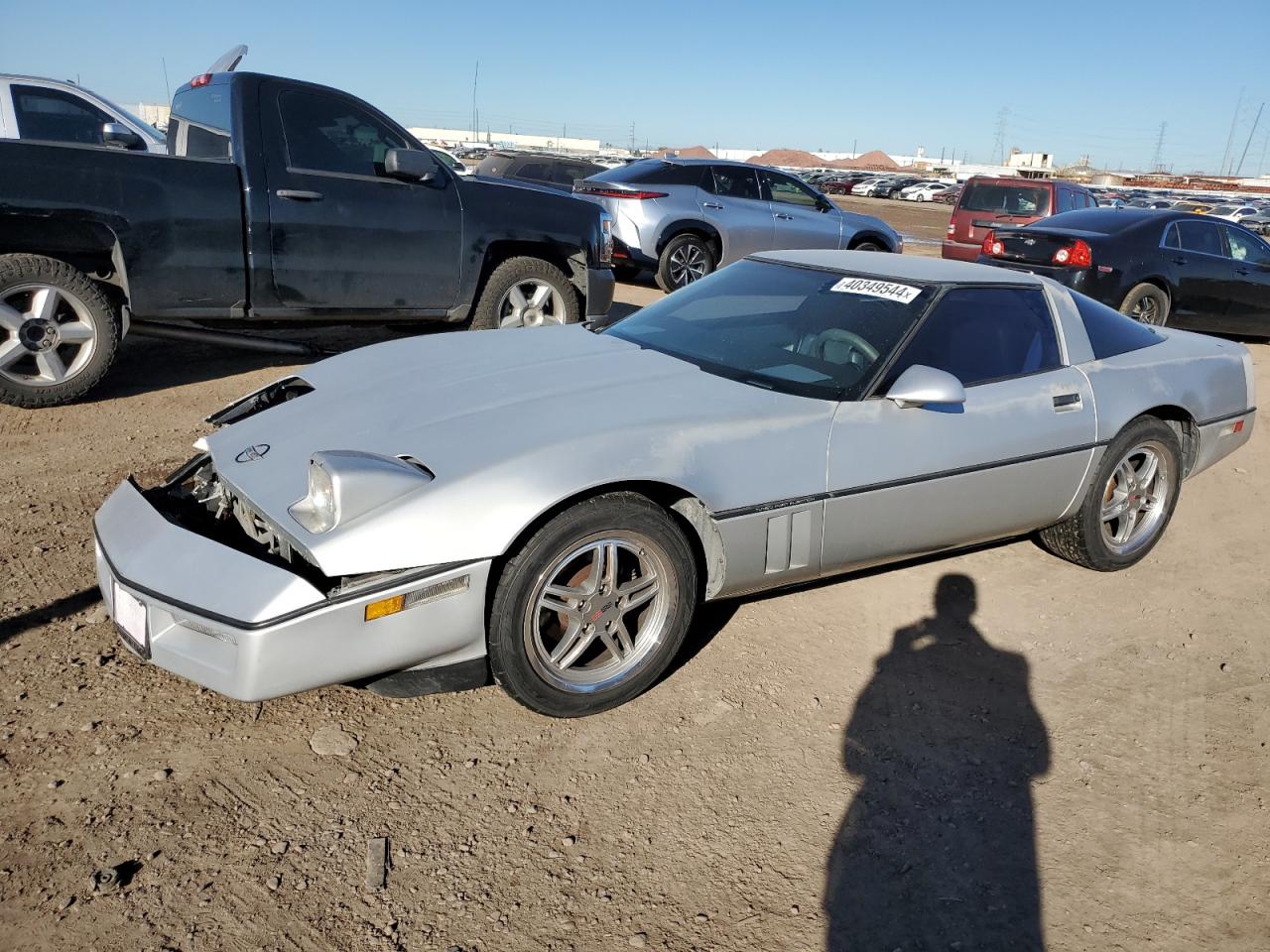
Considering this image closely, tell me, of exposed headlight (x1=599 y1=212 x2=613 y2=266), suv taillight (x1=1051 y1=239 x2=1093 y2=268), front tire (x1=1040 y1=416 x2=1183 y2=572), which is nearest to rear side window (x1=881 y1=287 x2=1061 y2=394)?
front tire (x1=1040 y1=416 x2=1183 y2=572)

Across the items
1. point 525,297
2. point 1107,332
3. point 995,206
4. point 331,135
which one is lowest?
point 525,297

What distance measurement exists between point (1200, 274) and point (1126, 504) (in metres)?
6.96

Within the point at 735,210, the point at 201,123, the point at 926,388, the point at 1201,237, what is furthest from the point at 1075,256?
the point at 201,123

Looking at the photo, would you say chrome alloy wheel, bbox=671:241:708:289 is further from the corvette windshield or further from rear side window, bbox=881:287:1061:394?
rear side window, bbox=881:287:1061:394

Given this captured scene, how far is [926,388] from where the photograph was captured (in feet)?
11.2

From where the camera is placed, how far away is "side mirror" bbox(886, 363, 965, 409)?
134 inches

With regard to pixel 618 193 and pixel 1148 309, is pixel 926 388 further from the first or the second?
pixel 618 193

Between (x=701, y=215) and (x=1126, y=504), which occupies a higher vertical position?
(x=701, y=215)

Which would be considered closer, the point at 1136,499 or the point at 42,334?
the point at 1136,499

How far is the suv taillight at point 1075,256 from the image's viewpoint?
31.5ft

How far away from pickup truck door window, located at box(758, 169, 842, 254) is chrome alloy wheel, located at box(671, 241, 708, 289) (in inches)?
40.2

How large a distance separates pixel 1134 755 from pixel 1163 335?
2.49 metres

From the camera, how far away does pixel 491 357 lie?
3.79m

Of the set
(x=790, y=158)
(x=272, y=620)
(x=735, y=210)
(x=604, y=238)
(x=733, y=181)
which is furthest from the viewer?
(x=790, y=158)
